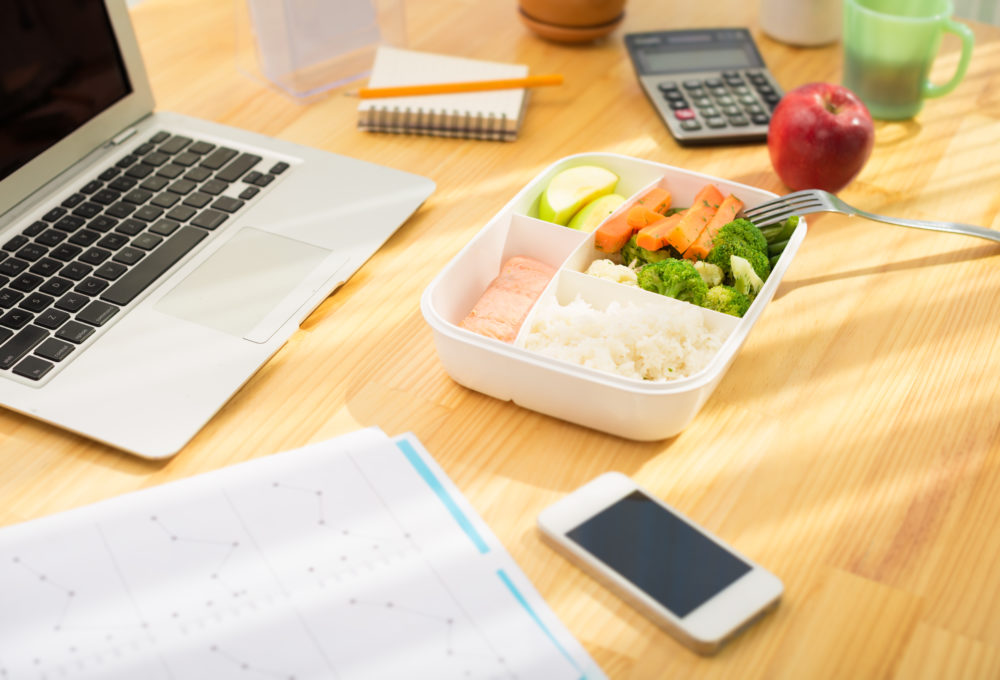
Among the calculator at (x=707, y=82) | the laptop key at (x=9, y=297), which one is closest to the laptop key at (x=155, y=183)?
the laptop key at (x=9, y=297)

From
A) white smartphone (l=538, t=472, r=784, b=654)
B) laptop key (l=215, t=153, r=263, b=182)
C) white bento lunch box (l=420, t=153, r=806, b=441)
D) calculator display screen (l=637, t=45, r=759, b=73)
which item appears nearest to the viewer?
white smartphone (l=538, t=472, r=784, b=654)

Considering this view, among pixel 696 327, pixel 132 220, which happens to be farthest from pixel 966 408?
pixel 132 220

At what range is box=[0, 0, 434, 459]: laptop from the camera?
2.77 ft

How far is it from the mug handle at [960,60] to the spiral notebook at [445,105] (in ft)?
1.80

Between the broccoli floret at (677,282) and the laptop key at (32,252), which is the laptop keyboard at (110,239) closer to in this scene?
the laptop key at (32,252)

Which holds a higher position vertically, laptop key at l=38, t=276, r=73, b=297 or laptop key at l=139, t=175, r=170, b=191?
laptop key at l=139, t=175, r=170, b=191

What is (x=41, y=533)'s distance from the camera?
2.43ft

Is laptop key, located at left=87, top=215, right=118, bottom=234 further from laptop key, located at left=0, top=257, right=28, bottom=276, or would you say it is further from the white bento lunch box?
the white bento lunch box

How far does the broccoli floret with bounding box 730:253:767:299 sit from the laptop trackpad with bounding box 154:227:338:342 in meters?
0.42

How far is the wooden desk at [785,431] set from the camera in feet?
2.23

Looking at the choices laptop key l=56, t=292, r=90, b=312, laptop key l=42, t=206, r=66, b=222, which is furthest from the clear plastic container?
laptop key l=56, t=292, r=90, b=312

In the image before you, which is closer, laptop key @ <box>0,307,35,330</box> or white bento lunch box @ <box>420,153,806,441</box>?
white bento lunch box @ <box>420,153,806,441</box>

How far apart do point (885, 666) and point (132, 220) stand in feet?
2.80

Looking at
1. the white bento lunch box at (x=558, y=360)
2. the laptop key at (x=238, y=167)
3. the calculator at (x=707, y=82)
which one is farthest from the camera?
the calculator at (x=707, y=82)
